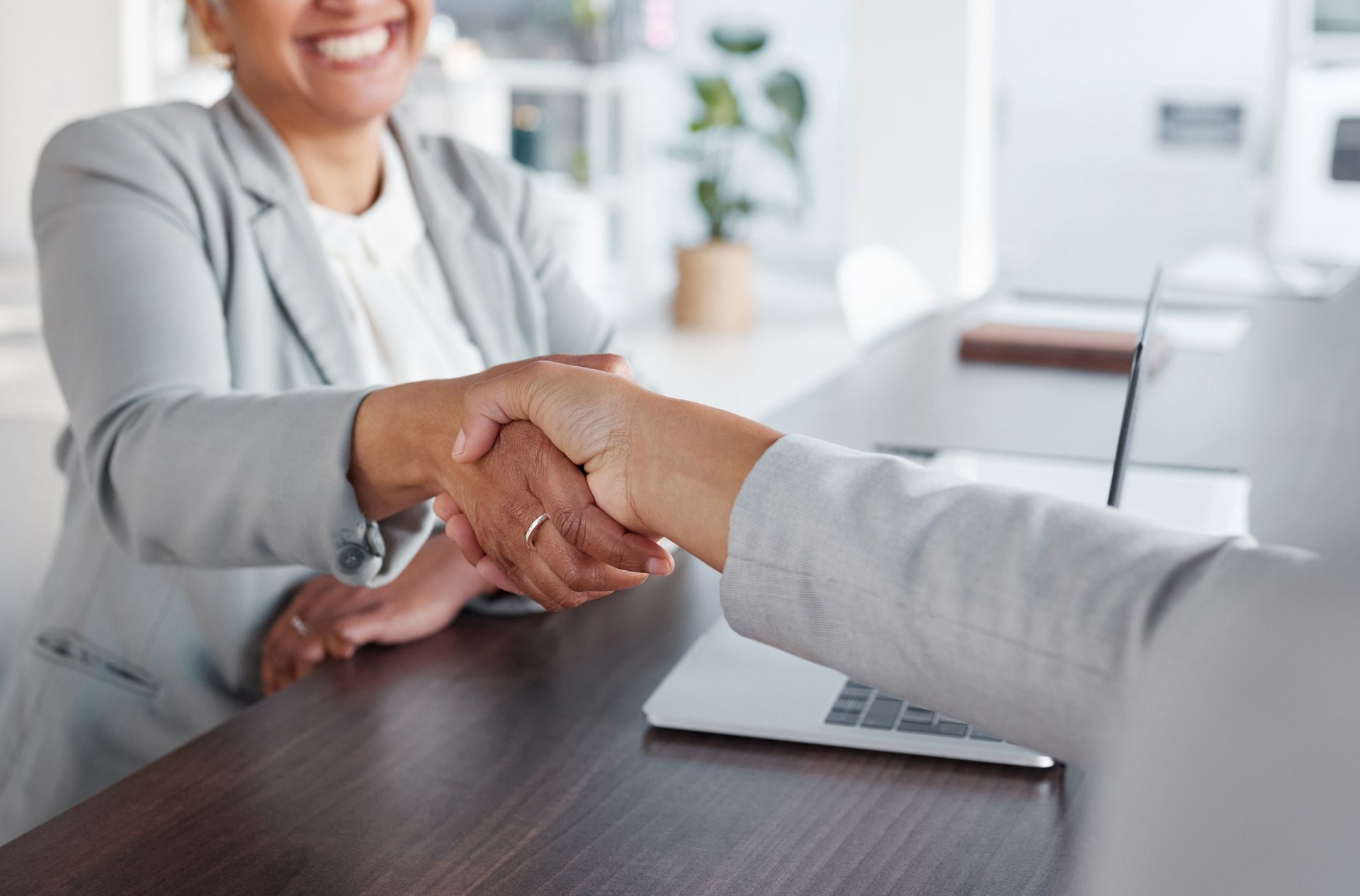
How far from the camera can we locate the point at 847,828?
78 centimetres

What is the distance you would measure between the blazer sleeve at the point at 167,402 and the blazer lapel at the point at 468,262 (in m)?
0.30

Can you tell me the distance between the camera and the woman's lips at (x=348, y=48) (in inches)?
56.7

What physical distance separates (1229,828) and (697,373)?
4.81 m

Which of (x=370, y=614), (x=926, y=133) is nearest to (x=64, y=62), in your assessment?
(x=926, y=133)

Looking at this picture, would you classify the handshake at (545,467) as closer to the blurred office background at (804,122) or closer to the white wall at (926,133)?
the blurred office background at (804,122)

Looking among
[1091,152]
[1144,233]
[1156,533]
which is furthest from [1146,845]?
[1091,152]

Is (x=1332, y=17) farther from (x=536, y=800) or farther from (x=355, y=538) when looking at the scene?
(x=536, y=800)

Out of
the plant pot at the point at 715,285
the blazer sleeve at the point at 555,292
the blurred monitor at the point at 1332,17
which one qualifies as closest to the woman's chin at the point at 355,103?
the blazer sleeve at the point at 555,292

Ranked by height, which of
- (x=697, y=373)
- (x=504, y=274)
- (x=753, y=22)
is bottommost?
(x=697, y=373)

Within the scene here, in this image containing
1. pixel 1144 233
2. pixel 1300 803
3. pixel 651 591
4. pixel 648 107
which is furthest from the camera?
pixel 648 107

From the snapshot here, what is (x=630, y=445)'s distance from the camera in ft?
2.98

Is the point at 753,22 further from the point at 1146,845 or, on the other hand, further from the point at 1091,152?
the point at 1146,845

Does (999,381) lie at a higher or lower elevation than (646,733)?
higher

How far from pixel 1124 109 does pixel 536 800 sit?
6.70 metres
